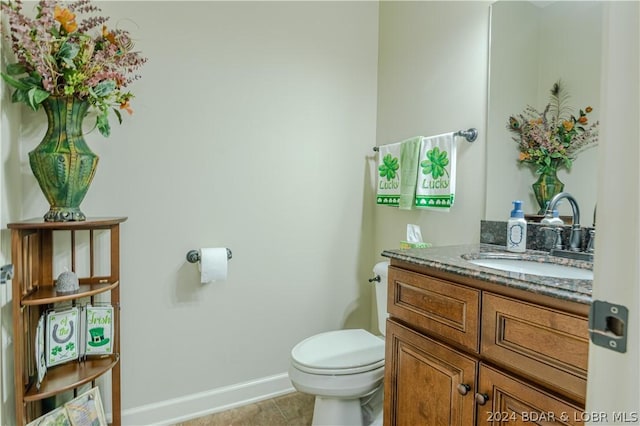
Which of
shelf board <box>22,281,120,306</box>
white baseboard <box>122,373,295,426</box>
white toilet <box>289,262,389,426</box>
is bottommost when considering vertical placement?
white baseboard <box>122,373,295,426</box>

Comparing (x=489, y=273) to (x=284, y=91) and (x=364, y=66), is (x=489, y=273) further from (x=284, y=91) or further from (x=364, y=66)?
(x=364, y=66)

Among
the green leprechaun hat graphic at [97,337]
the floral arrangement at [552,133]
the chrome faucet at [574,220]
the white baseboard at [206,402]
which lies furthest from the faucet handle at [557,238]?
the green leprechaun hat graphic at [97,337]

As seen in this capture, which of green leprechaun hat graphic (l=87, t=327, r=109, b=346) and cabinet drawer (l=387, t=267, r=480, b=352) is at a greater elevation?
cabinet drawer (l=387, t=267, r=480, b=352)

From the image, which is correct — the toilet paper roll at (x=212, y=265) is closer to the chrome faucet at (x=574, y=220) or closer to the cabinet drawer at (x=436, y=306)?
the cabinet drawer at (x=436, y=306)

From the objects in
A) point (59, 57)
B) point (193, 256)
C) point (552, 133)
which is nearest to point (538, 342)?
point (552, 133)

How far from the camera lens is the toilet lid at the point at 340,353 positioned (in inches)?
59.0

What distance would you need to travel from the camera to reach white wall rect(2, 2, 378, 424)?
5.44ft

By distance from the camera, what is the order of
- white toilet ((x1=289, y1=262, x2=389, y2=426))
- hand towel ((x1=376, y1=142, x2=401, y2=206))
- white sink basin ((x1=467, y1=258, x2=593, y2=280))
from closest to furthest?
white sink basin ((x1=467, y1=258, x2=593, y2=280))
white toilet ((x1=289, y1=262, x2=389, y2=426))
hand towel ((x1=376, y1=142, x2=401, y2=206))

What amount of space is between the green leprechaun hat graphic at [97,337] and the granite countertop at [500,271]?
3.95 feet

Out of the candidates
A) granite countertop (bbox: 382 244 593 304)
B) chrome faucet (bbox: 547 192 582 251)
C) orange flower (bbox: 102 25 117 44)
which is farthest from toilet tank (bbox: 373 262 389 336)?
orange flower (bbox: 102 25 117 44)

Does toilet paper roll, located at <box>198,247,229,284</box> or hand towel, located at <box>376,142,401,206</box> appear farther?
hand towel, located at <box>376,142,401,206</box>

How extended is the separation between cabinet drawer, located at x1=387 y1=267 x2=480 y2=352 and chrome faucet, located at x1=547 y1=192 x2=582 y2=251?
549 mm

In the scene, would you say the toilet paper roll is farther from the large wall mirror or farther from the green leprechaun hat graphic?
the large wall mirror

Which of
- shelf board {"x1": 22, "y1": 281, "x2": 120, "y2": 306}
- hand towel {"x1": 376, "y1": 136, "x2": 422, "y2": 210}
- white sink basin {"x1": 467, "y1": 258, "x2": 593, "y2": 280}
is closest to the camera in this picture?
white sink basin {"x1": 467, "y1": 258, "x2": 593, "y2": 280}
